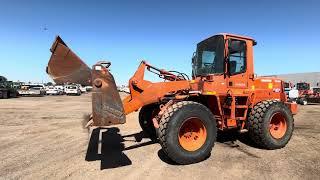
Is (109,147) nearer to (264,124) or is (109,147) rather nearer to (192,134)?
(192,134)

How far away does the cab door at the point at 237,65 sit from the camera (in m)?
8.09

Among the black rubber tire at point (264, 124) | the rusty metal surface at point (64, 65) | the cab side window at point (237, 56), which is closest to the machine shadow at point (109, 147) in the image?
the rusty metal surface at point (64, 65)

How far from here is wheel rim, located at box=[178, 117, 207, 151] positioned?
6.93 metres

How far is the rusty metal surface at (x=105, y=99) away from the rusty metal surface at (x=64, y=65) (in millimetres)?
591

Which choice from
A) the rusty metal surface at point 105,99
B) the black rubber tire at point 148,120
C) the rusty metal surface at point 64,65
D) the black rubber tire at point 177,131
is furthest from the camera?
the black rubber tire at point 148,120

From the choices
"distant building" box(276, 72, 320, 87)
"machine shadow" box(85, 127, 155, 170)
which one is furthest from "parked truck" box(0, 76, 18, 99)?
"distant building" box(276, 72, 320, 87)

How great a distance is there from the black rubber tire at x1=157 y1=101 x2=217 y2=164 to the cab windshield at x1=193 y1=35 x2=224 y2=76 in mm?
1638

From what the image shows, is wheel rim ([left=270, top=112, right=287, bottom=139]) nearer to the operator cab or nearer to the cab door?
the cab door

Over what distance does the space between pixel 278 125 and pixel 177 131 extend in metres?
3.51

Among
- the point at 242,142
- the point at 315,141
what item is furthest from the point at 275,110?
the point at 315,141

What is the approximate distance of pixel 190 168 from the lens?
6426 mm

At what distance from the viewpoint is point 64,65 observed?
24.1 ft

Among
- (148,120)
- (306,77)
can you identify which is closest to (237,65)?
(148,120)

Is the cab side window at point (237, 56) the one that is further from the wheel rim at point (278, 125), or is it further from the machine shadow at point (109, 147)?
the machine shadow at point (109, 147)
